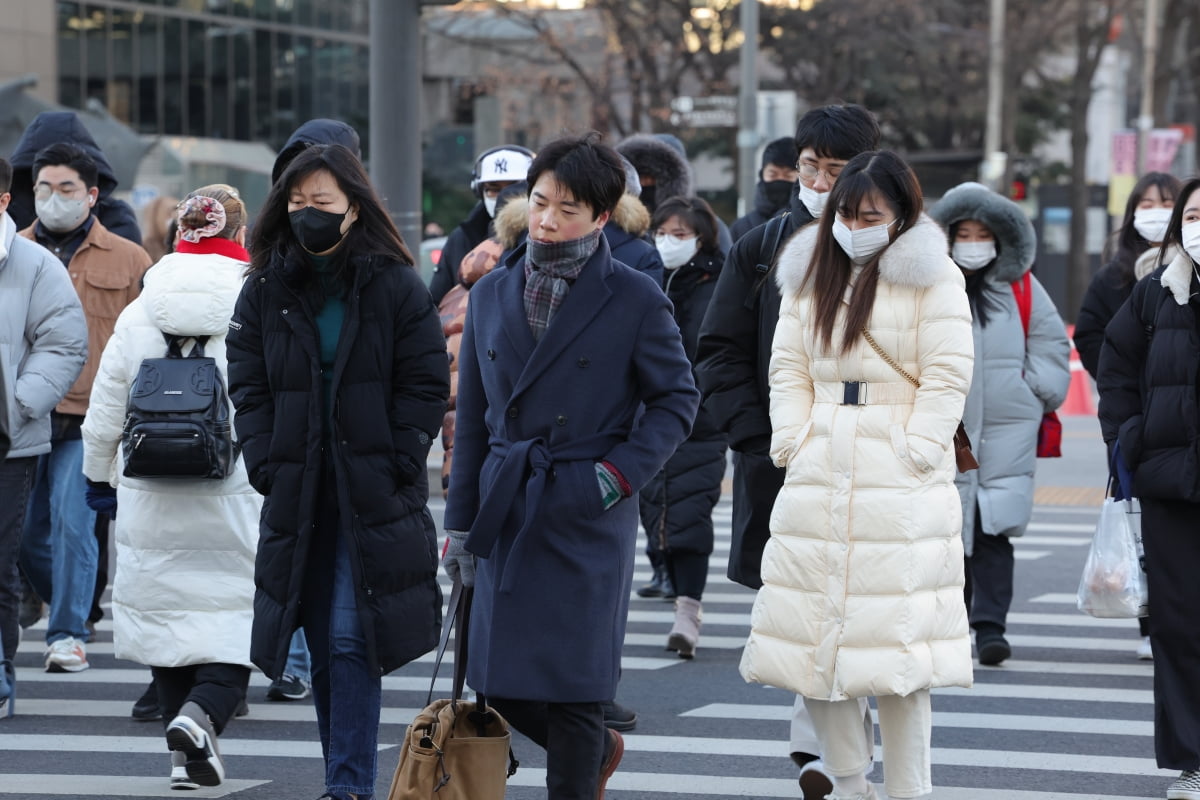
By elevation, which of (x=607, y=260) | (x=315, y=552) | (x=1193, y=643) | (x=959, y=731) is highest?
(x=607, y=260)

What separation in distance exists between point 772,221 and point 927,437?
1151 mm

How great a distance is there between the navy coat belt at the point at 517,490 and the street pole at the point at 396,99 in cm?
764

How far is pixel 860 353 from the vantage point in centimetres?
504

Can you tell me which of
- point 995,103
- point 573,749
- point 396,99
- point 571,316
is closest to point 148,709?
point 573,749

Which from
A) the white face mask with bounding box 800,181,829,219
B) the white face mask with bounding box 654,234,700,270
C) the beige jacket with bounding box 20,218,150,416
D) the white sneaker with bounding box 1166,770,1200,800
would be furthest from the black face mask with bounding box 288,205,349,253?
the white face mask with bounding box 654,234,700,270

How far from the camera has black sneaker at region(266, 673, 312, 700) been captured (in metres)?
7.25

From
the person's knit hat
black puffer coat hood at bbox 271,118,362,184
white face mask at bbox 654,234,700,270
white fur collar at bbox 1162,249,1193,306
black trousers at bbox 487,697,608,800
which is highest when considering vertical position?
black puffer coat hood at bbox 271,118,362,184

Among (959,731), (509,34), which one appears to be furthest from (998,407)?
(509,34)

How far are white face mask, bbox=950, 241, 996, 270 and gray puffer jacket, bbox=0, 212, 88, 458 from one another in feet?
11.3

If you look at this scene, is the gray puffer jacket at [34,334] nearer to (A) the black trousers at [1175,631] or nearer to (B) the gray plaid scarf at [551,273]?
(B) the gray plaid scarf at [551,273]

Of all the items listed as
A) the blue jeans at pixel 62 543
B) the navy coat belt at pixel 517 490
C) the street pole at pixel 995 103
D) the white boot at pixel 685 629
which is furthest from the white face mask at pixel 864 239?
the street pole at pixel 995 103

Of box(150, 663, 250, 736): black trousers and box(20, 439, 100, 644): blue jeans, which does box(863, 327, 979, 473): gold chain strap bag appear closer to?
box(150, 663, 250, 736): black trousers

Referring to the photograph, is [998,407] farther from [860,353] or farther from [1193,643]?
[860,353]

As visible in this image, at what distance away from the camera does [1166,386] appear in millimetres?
5898
